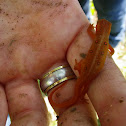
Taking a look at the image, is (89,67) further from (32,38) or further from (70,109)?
(32,38)

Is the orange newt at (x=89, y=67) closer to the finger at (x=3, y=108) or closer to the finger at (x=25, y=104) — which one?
the finger at (x=25, y=104)

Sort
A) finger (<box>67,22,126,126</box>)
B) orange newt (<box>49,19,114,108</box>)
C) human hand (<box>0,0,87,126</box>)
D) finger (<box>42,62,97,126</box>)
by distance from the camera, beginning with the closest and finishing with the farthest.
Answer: finger (<box>67,22,126,126</box>) → finger (<box>42,62,97,126</box>) → orange newt (<box>49,19,114,108</box>) → human hand (<box>0,0,87,126</box>)

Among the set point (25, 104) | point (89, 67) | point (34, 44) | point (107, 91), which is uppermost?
point (34, 44)

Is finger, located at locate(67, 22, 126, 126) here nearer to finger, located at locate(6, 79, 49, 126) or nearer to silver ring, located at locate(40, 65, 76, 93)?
silver ring, located at locate(40, 65, 76, 93)

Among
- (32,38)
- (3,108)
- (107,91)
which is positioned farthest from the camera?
(32,38)

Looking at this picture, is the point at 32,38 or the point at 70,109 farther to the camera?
the point at 32,38

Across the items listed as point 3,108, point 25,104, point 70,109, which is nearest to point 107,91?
point 70,109

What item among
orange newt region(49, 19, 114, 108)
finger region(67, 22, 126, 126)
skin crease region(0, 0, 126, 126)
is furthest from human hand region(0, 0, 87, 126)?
orange newt region(49, 19, 114, 108)
